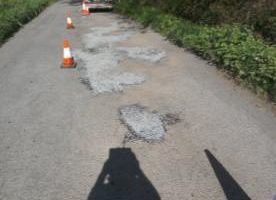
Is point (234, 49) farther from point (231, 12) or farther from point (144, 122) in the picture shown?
point (144, 122)

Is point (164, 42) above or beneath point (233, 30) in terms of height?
beneath

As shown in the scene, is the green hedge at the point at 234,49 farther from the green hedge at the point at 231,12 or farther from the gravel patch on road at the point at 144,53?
the gravel patch on road at the point at 144,53

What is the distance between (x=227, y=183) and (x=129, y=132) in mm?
1910

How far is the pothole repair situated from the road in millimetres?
35

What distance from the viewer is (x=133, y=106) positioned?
6816 mm

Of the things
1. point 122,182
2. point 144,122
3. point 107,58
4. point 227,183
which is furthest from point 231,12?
point 122,182

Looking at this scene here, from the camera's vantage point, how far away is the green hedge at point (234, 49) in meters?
7.00

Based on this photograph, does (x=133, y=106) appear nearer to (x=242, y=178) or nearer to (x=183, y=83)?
(x=183, y=83)

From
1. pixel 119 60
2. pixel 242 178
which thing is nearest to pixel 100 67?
pixel 119 60

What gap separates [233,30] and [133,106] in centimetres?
392

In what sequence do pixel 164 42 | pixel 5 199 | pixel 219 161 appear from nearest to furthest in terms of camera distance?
1. pixel 5 199
2. pixel 219 161
3. pixel 164 42

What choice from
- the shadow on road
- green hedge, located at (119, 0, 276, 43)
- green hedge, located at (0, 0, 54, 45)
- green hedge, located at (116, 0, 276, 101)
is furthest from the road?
green hedge, located at (0, 0, 54, 45)

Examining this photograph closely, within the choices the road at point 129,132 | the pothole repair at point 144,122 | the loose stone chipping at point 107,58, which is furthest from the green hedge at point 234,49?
the pothole repair at point 144,122

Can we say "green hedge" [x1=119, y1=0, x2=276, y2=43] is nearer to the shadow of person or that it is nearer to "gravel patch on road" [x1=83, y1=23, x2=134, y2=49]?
"gravel patch on road" [x1=83, y1=23, x2=134, y2=49]
